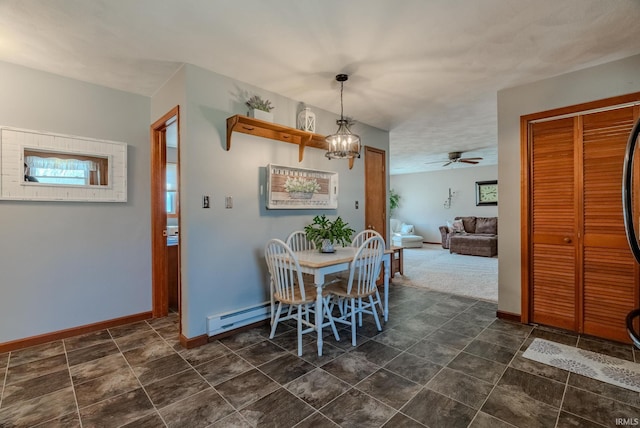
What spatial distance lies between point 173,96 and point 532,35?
9.80ft

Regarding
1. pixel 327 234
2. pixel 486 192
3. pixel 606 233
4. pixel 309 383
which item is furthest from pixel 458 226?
pixel 309 383

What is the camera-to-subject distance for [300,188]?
11.1 feet

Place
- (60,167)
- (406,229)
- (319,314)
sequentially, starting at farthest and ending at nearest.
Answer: (406,229)
(60,167)
(319,314)

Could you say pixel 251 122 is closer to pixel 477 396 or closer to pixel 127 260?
pixel 127 260

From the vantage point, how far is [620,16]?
77.4 inches

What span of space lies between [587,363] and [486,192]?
282 inches

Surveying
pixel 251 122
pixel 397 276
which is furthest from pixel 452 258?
pixel 251 122

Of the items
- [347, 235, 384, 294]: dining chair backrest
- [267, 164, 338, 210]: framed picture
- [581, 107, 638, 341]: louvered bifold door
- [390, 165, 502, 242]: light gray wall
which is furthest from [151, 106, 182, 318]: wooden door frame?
[390, 165, 502, 242]: light gray wall

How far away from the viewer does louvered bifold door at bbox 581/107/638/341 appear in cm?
253

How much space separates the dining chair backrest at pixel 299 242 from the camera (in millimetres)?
3312

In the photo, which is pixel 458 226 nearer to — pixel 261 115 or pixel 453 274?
pixel 453 274

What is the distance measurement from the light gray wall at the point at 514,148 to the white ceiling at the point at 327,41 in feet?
0.46

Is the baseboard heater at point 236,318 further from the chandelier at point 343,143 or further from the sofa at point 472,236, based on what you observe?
the sofa at point 472,236

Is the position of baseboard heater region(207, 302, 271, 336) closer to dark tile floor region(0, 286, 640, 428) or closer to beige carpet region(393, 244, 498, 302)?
dark tile floor region(0, 286, 640, 428)
